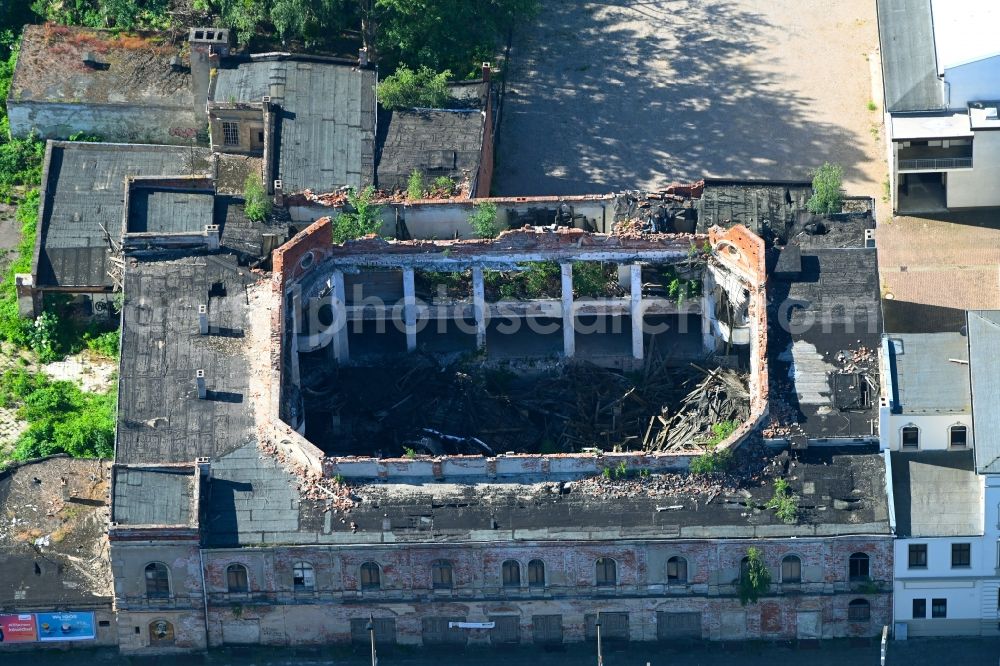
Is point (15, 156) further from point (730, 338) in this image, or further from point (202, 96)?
point (730, 338)

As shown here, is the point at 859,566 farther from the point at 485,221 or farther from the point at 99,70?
the point at 99,70

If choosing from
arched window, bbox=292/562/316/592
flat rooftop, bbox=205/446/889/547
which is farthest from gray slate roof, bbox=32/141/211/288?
arched window, bbox=292/562/316/592

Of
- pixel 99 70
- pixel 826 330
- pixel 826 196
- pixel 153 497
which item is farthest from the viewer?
pixel 99 70

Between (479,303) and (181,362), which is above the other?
(479,303)

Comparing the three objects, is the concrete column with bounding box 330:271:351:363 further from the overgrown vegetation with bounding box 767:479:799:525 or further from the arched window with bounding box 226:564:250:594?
the overgrown vegetation with bounding box 767:479:799:525

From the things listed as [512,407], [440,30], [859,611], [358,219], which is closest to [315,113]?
[358,219]

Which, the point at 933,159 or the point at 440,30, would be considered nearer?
the point at 933,159

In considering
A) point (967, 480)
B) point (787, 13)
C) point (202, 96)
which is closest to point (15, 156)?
point (202, 96)
